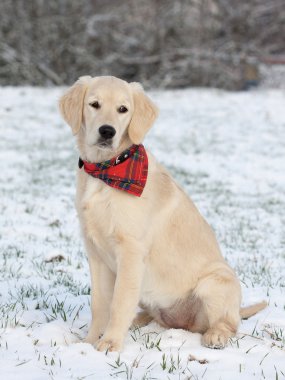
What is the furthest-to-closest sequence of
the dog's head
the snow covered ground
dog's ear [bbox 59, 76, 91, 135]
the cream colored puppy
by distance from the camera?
1. dog's ear [bbox 59, 76, 91, 135]
2. the dog's head
3. the cream colored puppy
4. the snow covered ground

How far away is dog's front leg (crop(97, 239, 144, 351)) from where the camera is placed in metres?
2.99

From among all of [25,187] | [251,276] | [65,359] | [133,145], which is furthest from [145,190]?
[25,187]

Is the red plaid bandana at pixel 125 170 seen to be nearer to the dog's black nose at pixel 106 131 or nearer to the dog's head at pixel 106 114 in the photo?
the dog's head at pixel 106 114

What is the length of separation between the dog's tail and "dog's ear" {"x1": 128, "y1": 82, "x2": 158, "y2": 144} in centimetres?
125

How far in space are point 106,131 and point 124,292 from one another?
856 millimetres

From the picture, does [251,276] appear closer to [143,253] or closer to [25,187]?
[143,253]

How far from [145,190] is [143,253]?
0.36 m

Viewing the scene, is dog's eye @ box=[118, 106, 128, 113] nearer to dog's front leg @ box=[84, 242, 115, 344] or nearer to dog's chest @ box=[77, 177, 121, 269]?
dog's chest @ box=[77, 177, 121, 269]

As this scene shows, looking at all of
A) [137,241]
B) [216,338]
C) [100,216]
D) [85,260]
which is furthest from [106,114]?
[85,260]

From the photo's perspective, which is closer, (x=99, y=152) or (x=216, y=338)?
(x=216, y=338)

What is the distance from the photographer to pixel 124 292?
3002 millimetres

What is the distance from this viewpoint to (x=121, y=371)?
8.66 feet

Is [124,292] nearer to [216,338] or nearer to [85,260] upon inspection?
[216,338]

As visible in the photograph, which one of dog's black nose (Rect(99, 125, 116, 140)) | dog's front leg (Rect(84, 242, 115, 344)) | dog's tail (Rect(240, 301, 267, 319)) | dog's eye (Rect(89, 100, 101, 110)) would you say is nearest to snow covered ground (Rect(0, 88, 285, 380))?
dog's tail (Rect(240, 301, 267, 319))
